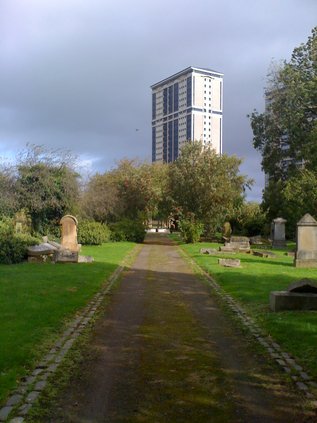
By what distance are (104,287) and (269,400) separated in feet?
30.2

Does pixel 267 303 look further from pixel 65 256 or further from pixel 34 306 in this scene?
pixel 65 256

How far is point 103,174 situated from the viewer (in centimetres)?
6156

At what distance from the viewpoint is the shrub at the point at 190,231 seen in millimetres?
39938

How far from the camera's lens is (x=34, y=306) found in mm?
10070

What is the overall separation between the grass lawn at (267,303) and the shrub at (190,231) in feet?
61.9

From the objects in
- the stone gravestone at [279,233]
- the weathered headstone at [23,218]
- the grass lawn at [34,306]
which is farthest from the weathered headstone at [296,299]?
the stone gravestone at [279,233]

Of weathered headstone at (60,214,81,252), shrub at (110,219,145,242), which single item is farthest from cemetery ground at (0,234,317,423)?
shrub at (110,219,145,242)

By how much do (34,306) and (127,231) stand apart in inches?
1341

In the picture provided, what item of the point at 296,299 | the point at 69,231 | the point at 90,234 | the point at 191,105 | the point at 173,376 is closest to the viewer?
the point at 173,376

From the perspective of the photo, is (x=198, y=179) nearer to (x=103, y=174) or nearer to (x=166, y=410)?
(x=103, y=174)

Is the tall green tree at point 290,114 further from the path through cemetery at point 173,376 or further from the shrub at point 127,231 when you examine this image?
the path through cemetery at point 173,376

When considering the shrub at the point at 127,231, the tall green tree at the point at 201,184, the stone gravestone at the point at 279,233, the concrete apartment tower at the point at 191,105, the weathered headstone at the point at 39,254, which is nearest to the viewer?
the weathered headstone at the point at 39,254

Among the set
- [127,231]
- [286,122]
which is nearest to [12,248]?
[127,231]

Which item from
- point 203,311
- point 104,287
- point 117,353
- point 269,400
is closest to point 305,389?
point 269,400
